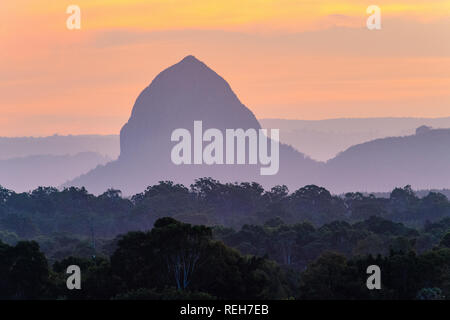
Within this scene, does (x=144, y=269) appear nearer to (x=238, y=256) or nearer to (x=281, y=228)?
(x=238, y=256)

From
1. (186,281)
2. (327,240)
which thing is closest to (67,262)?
(186,281)

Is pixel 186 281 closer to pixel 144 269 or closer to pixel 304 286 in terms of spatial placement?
pixel 144 269

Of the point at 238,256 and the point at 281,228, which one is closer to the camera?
the point at 238,256

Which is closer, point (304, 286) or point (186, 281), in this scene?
point (186, 281)
